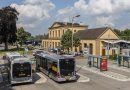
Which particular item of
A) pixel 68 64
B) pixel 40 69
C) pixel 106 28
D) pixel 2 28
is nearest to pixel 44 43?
pixel 2 28

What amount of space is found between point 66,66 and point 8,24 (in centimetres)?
5500

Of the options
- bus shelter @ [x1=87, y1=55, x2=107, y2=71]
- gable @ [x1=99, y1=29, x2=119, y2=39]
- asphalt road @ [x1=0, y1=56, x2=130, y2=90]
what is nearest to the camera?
asphalt road @ [x1=0, y1=56, x2=130, y2=90]

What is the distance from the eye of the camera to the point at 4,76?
33.9 meters

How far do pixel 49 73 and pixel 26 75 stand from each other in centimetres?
433

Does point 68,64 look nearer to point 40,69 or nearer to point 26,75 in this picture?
point 26,75

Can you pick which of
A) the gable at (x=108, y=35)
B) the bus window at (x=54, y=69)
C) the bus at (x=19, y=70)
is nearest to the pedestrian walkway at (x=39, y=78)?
the bus window at (x=54, y=69)

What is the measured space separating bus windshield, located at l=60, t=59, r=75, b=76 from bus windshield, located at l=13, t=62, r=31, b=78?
11.2ft

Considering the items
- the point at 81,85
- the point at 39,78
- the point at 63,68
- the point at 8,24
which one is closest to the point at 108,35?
the point at 8,24

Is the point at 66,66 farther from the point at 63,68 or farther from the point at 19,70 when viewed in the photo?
the point at 19,70

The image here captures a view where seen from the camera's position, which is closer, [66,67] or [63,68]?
[63,68]

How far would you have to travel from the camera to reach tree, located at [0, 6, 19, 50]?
265 ft

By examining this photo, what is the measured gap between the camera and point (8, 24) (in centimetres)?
8069

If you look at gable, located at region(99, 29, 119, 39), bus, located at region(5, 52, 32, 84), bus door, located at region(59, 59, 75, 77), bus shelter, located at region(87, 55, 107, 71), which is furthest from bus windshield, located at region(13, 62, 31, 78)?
gable, located at region(99, 29, 119, 39)

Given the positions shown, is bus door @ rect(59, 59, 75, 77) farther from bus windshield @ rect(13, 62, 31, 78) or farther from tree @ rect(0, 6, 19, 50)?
tree @ rect(0, 6, 19, 50)
